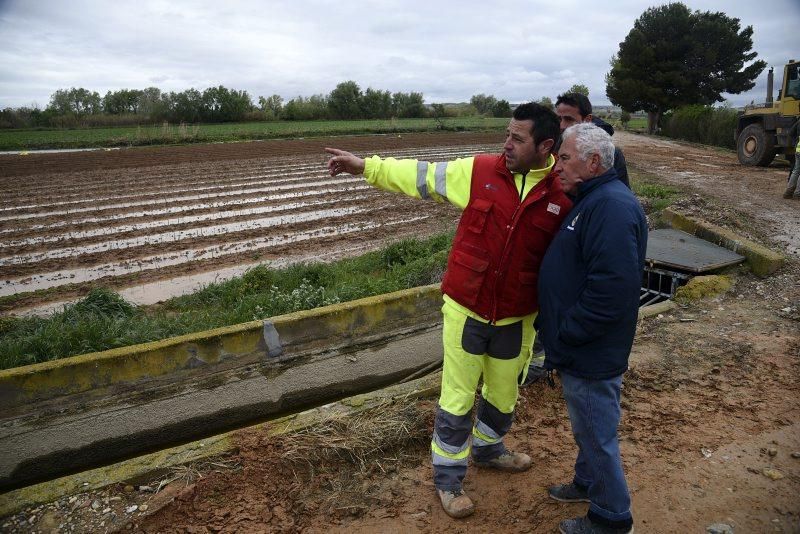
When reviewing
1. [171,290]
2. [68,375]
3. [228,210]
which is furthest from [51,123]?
[68,375]

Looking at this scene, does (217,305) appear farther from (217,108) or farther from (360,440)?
(217,108)

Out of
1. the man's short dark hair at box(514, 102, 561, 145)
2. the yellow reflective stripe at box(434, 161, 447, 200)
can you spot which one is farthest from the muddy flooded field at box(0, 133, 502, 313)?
the man's short dark hair at box(514, 102, 561, 145)

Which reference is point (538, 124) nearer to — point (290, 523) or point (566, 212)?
point (566, 212)

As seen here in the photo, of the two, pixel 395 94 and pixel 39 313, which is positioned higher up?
pixel 395 94

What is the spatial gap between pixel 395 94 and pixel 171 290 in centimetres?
5171

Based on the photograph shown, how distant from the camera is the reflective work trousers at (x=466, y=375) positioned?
2859 mm

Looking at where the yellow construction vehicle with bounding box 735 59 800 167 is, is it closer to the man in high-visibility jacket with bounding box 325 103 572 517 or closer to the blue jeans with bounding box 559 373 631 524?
the man in high-visibility jacket with bounding box 325 103 572 517

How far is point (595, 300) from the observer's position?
89.6 inches

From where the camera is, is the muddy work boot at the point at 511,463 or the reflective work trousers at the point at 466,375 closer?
the reflective work trousers at the point at 466,375

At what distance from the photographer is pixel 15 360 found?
4.29 m

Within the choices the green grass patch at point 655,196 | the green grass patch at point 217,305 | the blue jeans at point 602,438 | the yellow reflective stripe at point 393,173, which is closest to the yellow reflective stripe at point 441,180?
the yellow reflective stripe at point 393,173

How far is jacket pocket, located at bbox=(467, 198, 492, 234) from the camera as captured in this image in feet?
9.01

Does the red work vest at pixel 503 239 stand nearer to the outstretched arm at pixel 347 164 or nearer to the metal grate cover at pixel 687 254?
the outstretched arm at pixel 347 164

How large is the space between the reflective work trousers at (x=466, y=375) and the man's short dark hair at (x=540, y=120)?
3.16ft
